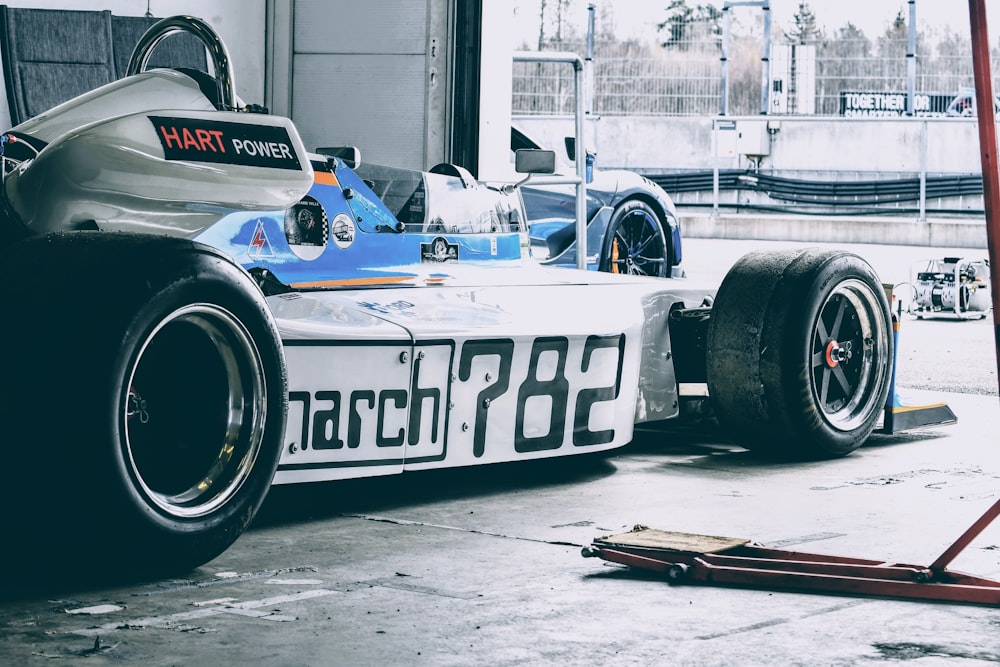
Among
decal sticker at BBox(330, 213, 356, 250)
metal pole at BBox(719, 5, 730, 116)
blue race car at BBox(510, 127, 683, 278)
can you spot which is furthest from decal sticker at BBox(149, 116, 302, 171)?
metal pole at BBox(719, 5, 730, 116)

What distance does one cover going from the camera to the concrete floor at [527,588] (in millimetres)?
3561

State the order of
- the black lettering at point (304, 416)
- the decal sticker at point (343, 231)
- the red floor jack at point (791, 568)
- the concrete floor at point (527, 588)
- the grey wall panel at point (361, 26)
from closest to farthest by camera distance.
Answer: the concrete floor at point (527, 588), the red floor jack at point (791, 568), the black lettering at point (304, 416), the decal sticker at point (343, 231), the grey wall panel at point (361, 26)

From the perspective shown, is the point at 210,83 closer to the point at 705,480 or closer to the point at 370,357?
the point at 370,357

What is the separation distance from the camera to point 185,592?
13.5ft

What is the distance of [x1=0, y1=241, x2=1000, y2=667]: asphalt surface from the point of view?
11.7 ft

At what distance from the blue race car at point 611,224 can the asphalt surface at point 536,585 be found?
5289 mm

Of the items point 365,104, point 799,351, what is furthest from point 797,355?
point 365,104

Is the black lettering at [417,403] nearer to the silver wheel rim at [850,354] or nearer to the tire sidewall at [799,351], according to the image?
the tire sidewall at [799,351]

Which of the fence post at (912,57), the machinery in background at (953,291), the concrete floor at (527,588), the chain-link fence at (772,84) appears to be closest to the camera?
the concrete floor at (527,588)

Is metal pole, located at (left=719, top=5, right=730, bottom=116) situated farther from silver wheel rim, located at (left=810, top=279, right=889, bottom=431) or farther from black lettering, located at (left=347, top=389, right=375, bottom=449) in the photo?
black lettering, located at (left=347, top=389, right=375, bottom=449)

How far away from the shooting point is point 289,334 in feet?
16.6

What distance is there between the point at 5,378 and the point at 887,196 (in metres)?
27.6

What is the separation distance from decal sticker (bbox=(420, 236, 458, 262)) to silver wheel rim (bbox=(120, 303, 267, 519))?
6.73 ft

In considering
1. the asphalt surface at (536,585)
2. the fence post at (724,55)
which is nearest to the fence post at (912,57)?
the fence post at (724,55)
